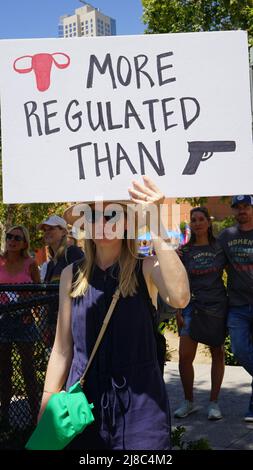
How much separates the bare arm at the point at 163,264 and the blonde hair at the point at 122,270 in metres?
0.10

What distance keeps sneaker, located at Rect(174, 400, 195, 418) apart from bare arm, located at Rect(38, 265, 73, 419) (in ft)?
9.05

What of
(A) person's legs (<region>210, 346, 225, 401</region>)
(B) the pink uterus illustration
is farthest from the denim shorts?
(B) the pink uterus illustration

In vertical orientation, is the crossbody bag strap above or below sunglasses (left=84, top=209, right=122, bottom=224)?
below

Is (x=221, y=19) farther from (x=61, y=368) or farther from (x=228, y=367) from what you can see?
(x=61, y=368)

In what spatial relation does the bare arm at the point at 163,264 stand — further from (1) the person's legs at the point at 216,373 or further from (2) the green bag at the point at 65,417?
(1) the person's legs at the point at 216,373

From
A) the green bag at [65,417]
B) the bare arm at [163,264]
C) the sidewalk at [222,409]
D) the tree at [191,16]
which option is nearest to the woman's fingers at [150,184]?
the bare arm at [163,264]

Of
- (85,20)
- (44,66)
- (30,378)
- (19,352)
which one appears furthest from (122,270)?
(85,20)

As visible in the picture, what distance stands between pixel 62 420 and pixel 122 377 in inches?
11.2

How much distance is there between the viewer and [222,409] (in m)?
5.34

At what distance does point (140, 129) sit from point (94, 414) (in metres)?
1.17

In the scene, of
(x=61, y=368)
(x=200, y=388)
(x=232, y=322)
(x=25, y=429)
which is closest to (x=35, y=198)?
(x=61, y=368)

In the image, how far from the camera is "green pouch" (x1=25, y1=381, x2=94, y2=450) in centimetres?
235

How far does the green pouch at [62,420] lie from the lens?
2.35m

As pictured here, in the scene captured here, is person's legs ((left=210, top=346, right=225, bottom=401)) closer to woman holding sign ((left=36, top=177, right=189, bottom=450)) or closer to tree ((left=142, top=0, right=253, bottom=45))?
woman holding sign ((left=36, top=177, right=189, bottom=450))
